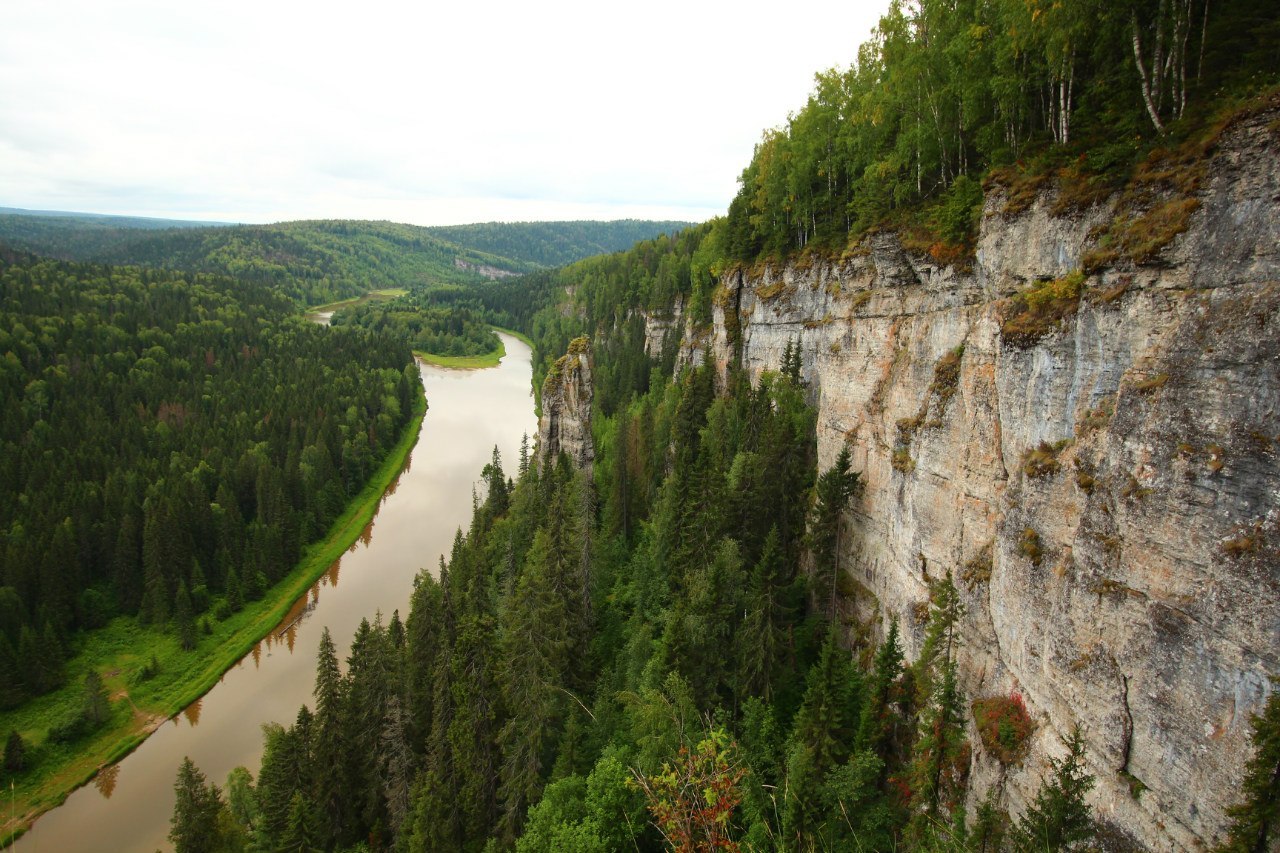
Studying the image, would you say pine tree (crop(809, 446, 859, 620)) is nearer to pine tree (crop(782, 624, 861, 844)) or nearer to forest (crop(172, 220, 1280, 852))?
forest (crop(172, 220, 1280, 852))

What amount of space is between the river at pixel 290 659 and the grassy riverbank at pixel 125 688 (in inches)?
25.7

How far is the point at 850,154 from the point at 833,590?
19.6m

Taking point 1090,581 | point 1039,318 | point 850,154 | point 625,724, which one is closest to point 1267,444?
point 1090,581

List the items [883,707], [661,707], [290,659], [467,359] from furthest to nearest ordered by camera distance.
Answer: [467,359], [290,659], [883,707], [661,707]

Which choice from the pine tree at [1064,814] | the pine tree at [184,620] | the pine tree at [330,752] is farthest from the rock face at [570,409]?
the pine tree at [1064,814]

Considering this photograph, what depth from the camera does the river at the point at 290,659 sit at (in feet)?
87.4

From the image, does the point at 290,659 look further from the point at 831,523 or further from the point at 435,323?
the point at 435,323

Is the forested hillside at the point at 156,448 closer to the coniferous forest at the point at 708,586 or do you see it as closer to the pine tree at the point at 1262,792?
the coniferous forest at the point at 708,586

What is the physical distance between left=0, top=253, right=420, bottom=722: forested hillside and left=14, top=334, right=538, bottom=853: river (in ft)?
15.0

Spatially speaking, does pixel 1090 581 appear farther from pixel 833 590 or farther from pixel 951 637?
pixel 833 590

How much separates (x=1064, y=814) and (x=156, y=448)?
237 feet

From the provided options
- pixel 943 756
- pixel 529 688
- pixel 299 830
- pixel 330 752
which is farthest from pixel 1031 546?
pixel 330 752

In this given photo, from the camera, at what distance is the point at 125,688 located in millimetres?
34625

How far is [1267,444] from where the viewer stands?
339 inches
